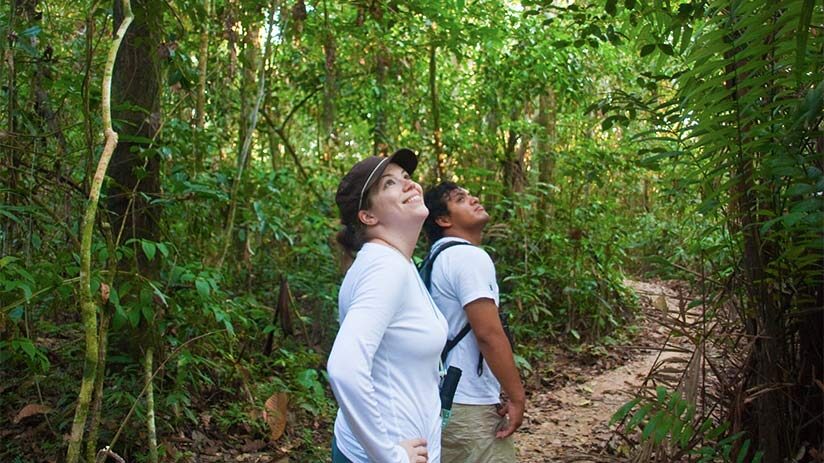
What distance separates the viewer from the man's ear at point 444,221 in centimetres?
353

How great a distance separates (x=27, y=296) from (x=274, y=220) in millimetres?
2313

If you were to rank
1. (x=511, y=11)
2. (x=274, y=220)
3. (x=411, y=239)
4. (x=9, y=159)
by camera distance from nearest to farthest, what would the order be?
(x=411, y=239) < (x=9, y=159) < (x=274, y=220) < (x=511, y=11)

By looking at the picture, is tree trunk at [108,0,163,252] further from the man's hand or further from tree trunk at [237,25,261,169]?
the man's hand

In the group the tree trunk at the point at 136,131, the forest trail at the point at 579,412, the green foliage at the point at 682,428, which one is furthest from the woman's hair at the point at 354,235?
the forest trail at the point at 579,412

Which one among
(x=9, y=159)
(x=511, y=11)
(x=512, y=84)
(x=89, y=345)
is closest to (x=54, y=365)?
(x=9, y=159)

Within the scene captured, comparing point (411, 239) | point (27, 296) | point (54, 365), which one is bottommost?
point (54, 365)

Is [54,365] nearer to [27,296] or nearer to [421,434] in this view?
[27,296]

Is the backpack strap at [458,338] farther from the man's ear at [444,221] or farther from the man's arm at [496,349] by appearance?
the man's ear at [444,221]

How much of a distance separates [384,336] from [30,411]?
3010 millimetres

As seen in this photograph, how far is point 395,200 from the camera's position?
234 centimetres

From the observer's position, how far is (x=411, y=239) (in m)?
2.28

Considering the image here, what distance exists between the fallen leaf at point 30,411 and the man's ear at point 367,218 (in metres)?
2.85

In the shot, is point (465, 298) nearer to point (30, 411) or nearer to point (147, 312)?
point (147, 312)

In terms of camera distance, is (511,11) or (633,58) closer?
(511,11)
